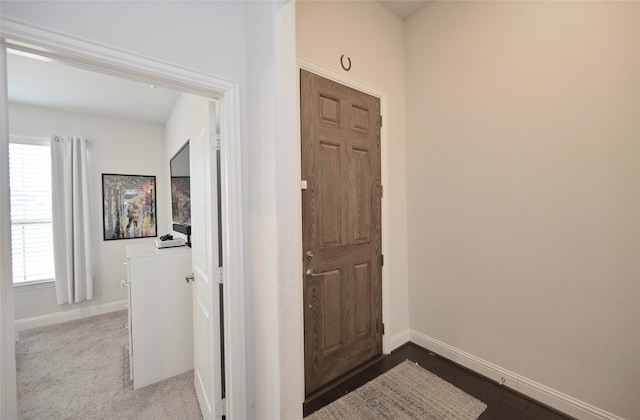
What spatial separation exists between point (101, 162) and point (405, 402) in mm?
4681

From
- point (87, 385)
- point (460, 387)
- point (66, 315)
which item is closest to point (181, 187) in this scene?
point (87, 385)

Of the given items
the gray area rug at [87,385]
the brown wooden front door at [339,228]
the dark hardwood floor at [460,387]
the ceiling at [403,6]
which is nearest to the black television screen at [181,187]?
the gray area rug at [87,385]

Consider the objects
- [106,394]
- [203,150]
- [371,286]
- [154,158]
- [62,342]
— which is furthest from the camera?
[154,158]

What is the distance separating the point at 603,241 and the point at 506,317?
0.77 meters

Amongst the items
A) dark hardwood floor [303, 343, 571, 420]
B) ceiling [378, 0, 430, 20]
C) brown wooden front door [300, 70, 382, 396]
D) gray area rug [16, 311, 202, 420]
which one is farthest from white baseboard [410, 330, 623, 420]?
ceiling [378, 0, 430, 20]

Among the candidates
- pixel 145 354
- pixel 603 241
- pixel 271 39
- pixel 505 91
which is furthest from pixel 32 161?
pixel 603 241

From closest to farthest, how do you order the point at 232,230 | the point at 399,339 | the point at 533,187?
the point at 232,230 < the point at 533,187 < the point at 399,339

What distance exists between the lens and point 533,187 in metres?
1.70

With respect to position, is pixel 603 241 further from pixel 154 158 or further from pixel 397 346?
pixel 154 158

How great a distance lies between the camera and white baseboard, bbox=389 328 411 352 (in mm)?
2287

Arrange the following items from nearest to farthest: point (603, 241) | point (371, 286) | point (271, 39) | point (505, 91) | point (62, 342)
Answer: point (271, 39), point (603, 241), point (505, 91), point (371, 286), point (62, 342)

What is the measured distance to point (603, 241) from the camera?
1.46 metres

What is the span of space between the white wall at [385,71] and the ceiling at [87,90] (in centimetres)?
30

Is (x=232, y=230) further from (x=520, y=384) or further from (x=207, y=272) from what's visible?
(x=520, y=384)
